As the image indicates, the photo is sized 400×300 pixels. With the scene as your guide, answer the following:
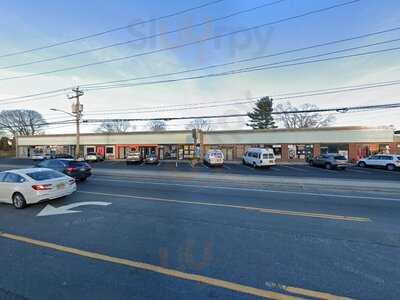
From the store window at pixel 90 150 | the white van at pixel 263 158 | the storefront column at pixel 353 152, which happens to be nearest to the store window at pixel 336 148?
the storefront column at pixel 353 152

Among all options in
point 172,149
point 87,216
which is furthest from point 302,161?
point 87,216

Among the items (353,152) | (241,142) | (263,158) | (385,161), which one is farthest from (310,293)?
(353,152)

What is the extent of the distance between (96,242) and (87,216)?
231cm

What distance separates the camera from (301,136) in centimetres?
3762

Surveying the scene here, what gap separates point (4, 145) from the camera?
68250 mm

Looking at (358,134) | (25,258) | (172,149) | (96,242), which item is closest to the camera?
(25,258)

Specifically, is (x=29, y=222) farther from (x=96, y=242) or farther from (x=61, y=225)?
(x=96, y=242)

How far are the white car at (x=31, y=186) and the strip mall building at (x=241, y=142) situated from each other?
2252 centimetres

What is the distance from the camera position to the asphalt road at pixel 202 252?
10.8 ft

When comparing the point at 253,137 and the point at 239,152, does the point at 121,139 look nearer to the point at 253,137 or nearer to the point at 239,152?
the point at 239,152

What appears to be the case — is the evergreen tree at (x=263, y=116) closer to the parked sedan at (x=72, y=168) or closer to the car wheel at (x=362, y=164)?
the car wheel at (x=362, y=164)

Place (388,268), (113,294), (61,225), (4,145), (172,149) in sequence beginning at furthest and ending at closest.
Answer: (4,145) < (172,149) < (61,225) < (388,268) < (113,294)

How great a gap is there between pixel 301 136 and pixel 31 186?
119 feet

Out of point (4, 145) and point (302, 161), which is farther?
point (4, 145)
